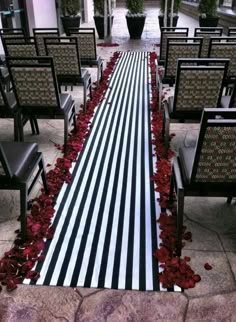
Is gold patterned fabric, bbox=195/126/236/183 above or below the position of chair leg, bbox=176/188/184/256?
above

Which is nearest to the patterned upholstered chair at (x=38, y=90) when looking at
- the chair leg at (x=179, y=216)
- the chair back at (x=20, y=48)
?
the chair back at (x=20, y=48)

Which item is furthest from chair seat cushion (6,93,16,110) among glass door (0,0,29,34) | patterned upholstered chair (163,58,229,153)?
glass door (0,0,29,34)

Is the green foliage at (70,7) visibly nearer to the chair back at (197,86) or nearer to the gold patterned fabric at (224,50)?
the gold patterned fabric at (224,50)

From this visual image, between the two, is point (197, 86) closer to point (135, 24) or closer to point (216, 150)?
point (216, 150)

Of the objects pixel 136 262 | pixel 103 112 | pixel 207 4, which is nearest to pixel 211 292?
pixel 136 262

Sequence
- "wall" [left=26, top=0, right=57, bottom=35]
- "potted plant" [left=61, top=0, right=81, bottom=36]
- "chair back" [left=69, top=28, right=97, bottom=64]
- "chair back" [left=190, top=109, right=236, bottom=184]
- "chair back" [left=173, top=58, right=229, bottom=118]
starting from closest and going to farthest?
1. "chair back" [left=190, top=109, right=236, bottom=184]
2. "chair back" [left=173, top=58, right=229, bottom=118]
3. "chair back" [left=69, top=28, right=97, bottom=64]
4. "wall" [left=26, top=0, right=57, bottom=35]
5. "potted plant" [left=61, top=0, right=81, bottom=36]

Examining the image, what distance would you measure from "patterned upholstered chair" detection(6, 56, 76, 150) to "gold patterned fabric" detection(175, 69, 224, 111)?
1004 millimetres

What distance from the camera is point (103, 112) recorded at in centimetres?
369

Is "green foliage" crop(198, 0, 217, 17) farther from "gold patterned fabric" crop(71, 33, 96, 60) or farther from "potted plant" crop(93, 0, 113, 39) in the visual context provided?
"gold patterned fabric" crop(71, 33, 96, 60)

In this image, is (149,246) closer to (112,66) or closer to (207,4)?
(112,66)

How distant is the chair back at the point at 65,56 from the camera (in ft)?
10.5

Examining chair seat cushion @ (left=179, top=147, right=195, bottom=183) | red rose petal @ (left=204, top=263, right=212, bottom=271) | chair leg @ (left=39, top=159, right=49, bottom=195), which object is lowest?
red rose petal @ (left=204, top=263, right=212, bottom=271)

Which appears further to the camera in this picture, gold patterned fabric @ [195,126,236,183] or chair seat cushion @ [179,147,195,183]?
chair seat cushion @ [179,147,195,183]

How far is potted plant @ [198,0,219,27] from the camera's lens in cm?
862
